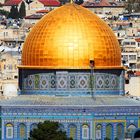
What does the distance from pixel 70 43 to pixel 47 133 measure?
23.3 ft

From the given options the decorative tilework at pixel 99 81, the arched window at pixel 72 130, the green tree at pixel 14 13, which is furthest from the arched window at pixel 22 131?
the green tree at pixel 14 13

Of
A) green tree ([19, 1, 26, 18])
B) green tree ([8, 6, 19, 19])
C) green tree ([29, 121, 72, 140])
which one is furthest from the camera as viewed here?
green tree ([19, 1, 26, 18])

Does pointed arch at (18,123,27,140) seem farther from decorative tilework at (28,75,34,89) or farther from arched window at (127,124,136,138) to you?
arched window at (127,124,136,138)

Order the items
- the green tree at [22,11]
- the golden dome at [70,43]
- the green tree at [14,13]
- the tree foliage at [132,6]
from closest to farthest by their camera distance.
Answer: the golden dome at [70,43] → the green tree at [14,13] → the green tree at [22,11] → the tree foliage at [132,6]

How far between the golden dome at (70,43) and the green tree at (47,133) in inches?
217

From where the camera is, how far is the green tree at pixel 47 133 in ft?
212

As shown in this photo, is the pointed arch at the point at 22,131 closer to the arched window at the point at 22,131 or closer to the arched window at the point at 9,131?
the arched window at the point at 22,131

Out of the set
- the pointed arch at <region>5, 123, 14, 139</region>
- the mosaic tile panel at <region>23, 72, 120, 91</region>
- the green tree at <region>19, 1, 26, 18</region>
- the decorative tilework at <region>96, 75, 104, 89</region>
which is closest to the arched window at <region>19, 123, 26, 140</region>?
the pointed arch at <region>5, 123, 14, 139</region>

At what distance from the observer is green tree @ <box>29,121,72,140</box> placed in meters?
64.5

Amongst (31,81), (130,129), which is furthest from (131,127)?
(31,81)

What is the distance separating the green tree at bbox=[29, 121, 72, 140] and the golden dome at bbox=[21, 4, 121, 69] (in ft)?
18.1

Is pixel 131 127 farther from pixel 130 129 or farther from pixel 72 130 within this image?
pixel 72 130

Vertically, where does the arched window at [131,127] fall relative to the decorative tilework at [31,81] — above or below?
below

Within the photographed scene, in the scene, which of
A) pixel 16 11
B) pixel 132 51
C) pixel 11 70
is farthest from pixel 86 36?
pixel 16 11
